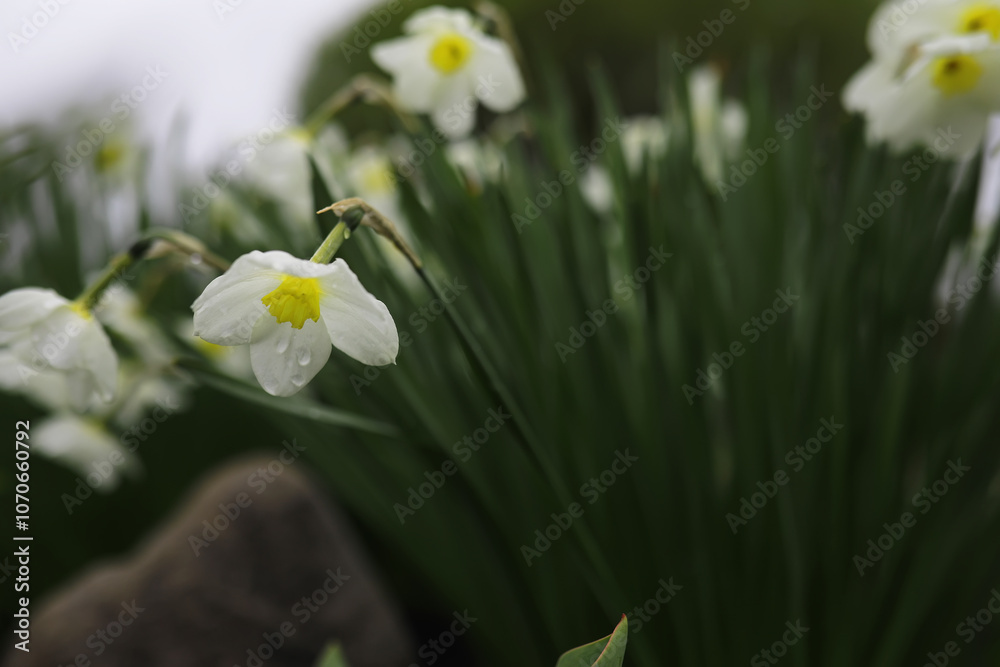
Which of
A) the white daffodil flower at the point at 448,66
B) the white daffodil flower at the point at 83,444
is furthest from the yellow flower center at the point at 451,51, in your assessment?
the white daffodil flower at the point at 83,444

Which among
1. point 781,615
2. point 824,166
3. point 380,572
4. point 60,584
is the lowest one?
point 380,572

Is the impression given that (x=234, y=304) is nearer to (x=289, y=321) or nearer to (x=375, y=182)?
(x=289, y=321)

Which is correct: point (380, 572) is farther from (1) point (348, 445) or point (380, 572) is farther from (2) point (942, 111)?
(2) point (942, 111)

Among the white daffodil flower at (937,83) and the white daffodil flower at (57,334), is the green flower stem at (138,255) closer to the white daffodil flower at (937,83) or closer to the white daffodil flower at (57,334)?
the white daffodil flower at (57,334)

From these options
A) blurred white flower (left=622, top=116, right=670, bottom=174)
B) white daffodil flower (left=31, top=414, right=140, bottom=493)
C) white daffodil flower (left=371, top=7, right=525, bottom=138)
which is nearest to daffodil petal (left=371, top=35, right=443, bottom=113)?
white daffodil flower (left=371, top=7, right=525, bottom=138)

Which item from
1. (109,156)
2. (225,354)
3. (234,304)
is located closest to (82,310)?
(234,304)

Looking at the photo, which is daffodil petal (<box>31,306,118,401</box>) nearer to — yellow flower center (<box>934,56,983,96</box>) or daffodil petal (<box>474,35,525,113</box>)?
daffodil petal (<box>474,35,525,113</box>)

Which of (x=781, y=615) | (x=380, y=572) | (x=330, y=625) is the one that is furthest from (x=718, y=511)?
(x=380, y=572)
